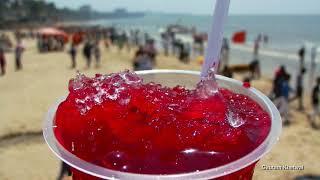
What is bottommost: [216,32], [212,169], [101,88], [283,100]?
[283,100]

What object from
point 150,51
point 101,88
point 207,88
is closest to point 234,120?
point 207,88

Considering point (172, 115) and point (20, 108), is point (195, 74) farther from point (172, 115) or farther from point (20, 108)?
point (20, 108)

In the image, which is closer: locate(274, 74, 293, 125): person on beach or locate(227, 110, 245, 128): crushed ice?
locate(227, 110, 245, 128): crushed ice

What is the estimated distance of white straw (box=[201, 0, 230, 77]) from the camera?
4.95ft

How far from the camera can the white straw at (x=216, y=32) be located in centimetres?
151

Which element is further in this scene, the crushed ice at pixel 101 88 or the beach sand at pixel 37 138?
the beach sand at pixel 37 138

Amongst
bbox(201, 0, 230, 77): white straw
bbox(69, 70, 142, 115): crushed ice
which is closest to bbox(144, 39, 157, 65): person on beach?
bbox(69, 70, 142, 115): crushed ice

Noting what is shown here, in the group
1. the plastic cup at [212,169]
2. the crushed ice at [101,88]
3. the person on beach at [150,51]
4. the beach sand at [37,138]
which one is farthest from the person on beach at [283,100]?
the crushed ice at [101,88]

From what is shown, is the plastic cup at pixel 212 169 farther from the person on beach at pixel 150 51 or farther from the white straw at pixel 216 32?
the person on beach at pixel 150 51

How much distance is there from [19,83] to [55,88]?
2.26 meters

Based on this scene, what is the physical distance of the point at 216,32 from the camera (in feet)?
5.04

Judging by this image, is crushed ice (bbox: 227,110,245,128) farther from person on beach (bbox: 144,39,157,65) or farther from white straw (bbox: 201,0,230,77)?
person on beach (bbox: 144,39,157,65)

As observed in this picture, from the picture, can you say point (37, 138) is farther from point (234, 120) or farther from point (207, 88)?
point (234, 120)

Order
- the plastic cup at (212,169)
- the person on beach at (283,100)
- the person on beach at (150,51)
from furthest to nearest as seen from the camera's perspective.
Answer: the person on beach at (150,51)
the person on beach at (283,100)
the plastic cup at (212,169)
